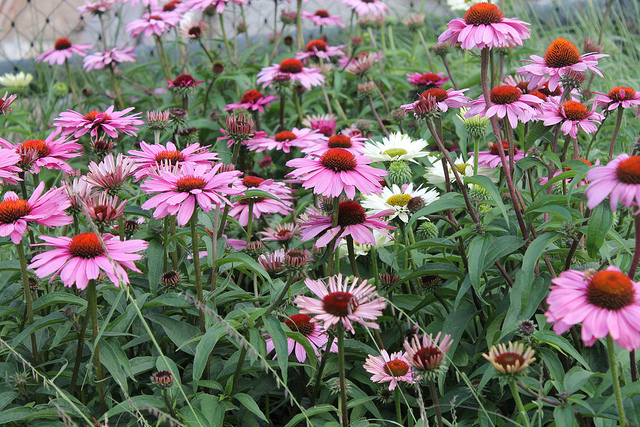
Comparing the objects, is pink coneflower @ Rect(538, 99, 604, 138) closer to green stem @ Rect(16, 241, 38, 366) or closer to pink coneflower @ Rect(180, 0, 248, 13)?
green stem @ Rect(16, 241, 38, 366)

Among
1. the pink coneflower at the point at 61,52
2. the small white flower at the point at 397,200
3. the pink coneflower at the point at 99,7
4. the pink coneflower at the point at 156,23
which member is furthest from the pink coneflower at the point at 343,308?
the pink coneflower at the point at 99,7

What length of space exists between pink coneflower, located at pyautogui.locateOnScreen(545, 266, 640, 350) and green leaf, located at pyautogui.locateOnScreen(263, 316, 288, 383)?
51 centimetres

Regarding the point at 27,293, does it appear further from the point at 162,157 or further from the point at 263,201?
the point at 263,201

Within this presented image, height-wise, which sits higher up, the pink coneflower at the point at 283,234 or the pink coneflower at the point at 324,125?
the pink coneflower at the point at 324,125

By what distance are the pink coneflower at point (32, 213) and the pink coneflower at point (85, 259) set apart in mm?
78

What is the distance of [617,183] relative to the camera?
0.93 metres

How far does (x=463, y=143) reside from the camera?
212 centimetres

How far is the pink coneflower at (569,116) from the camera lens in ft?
4.74

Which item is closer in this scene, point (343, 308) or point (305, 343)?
point (343, 308)

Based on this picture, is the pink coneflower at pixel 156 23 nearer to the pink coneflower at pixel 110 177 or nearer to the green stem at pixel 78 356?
the pink coneflower at pixel 110 177

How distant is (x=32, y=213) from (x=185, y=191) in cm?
32

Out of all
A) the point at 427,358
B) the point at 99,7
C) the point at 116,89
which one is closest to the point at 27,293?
the point at 427,358

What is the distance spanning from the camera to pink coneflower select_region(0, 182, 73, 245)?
1.14 metres

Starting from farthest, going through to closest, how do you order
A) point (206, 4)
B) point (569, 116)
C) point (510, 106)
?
point (206, 4) → point (569, 116) → point (510, 106)
